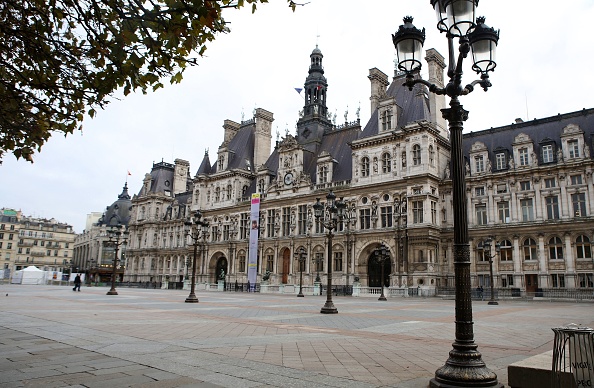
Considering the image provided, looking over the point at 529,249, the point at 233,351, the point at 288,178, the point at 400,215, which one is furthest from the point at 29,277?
the point at 233,351

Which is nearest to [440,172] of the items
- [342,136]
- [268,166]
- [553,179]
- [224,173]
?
[553,179]

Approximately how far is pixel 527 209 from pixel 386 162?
45.0 feet

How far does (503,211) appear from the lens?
136 feet

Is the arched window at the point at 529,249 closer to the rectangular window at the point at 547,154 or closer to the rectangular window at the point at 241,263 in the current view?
the rectangular window at the point at 547,154

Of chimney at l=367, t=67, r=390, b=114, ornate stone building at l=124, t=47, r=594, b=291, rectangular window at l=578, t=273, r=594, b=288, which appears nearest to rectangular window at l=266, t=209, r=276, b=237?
ornate stone building at l=124, t=47, r=594, b=291

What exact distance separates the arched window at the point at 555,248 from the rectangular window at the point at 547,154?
7078 millimetres

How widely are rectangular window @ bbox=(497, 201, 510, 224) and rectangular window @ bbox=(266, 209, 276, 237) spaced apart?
85.2ft

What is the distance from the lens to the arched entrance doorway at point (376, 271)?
4500 cm

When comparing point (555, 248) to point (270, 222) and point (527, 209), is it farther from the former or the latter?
point (270, 222)

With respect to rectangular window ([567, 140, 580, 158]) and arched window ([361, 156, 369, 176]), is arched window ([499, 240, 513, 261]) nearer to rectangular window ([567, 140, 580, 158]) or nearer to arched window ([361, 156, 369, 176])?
rectangular window ([567, 140, 580, 158])

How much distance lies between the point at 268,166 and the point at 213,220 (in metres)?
11.1

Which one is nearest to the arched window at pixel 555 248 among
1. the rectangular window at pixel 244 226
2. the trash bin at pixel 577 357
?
the rectangular window at pixel 244 226

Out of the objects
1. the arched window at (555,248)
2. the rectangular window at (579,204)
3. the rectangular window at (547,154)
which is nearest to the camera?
the rectangular window at (579,204)

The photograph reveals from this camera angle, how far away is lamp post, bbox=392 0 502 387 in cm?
612
